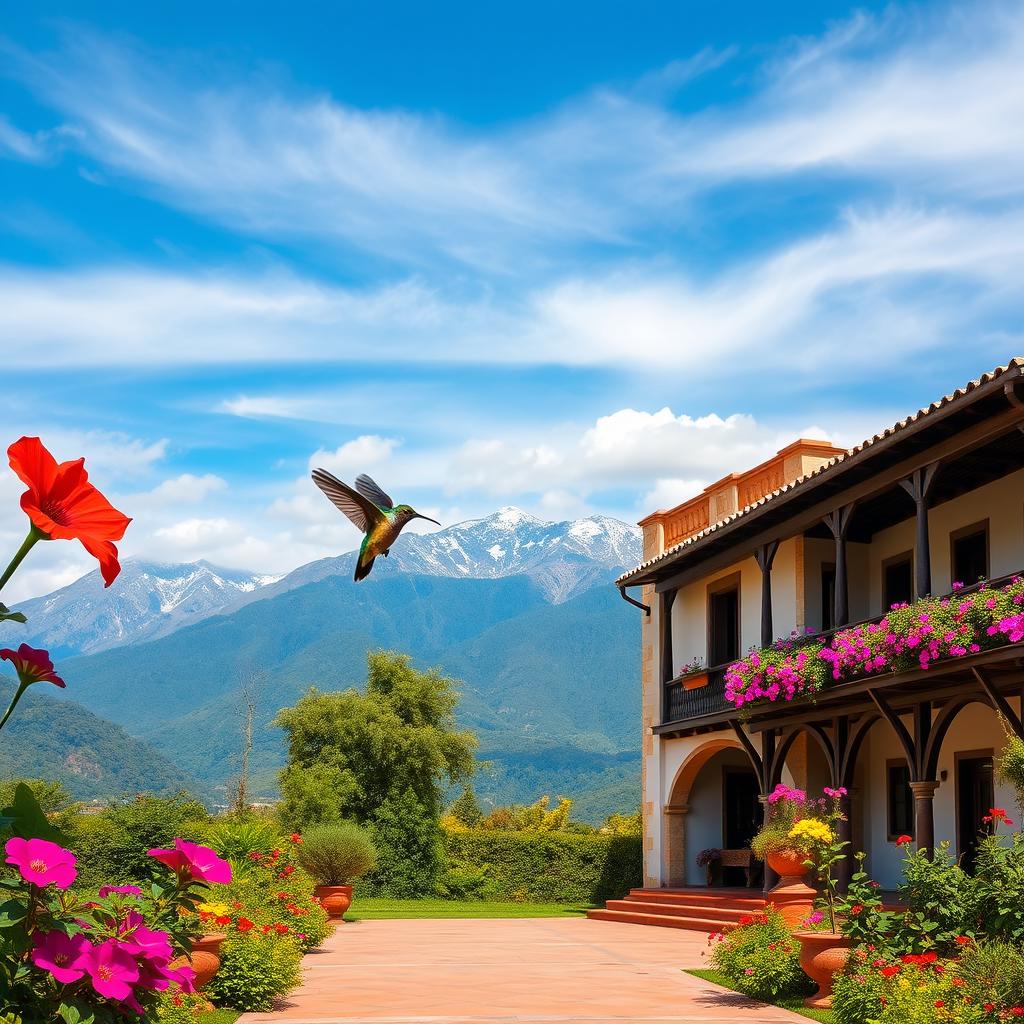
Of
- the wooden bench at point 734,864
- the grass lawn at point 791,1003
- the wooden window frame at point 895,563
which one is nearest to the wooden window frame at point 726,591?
the wooden window frame at point 895,563

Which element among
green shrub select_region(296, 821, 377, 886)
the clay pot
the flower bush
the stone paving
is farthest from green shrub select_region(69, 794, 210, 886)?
the flower bush

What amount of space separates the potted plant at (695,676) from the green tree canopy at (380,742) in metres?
8.43

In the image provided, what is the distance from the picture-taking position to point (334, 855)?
66.2 ft

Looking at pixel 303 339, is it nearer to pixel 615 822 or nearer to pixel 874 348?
pixel 874 348

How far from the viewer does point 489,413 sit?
23406 millimetres

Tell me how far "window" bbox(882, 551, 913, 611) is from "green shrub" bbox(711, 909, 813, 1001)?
8.34m

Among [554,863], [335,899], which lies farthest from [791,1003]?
[554,863]

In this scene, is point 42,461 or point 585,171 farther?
point 585,171

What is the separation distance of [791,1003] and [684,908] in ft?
30.7

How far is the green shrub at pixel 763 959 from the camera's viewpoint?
10672 millimetres

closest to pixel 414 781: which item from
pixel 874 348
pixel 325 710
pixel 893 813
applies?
pixel 325 710

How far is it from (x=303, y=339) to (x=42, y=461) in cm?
1612

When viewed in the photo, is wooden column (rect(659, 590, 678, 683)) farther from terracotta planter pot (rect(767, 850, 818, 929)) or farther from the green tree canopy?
terracotta planter pot (rect(767, 850, 818, 929))

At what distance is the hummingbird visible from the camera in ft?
11.4
